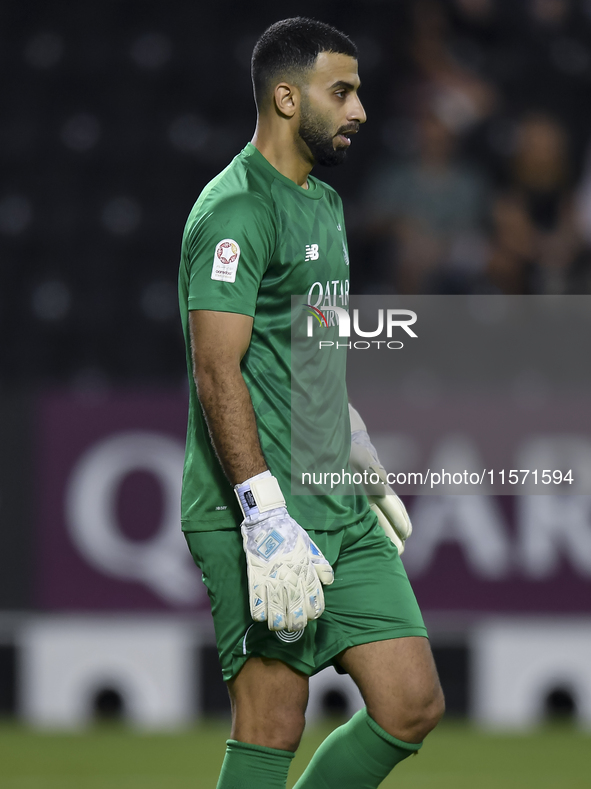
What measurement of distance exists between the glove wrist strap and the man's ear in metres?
0.74

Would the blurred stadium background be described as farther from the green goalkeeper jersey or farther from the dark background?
the green goalkeeper jersey

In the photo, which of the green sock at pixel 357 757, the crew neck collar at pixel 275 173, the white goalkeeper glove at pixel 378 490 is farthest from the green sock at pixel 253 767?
the crew neck collar at pixel 275 173

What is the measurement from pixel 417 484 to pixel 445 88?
2.27 metres

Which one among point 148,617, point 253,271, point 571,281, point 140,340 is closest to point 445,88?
point 571,281

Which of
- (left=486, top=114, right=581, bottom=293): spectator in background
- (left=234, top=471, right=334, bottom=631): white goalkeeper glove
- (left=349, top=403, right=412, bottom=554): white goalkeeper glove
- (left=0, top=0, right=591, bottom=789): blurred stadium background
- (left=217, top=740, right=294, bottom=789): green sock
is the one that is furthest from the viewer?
(left=486, top=114, right=581, bottom=293): spectator in background

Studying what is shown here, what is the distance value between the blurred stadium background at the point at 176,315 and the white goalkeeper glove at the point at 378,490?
1587 millimetres

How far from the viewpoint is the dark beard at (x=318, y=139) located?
99.1 inches

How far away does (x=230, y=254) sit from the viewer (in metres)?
2.35

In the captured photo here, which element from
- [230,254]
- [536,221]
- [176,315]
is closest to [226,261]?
[230,254]

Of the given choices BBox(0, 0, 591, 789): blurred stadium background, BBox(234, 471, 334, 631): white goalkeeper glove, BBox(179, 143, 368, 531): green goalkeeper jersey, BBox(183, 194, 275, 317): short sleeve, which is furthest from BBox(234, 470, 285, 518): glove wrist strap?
BBox(0, 0, 591, 789): blurred stadium background

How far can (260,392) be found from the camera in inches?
97.8

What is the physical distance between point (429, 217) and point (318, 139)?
→ 3435 mm

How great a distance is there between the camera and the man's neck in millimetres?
2553

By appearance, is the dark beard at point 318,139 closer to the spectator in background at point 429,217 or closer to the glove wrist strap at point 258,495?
the glove wrist strap at point 258,495
